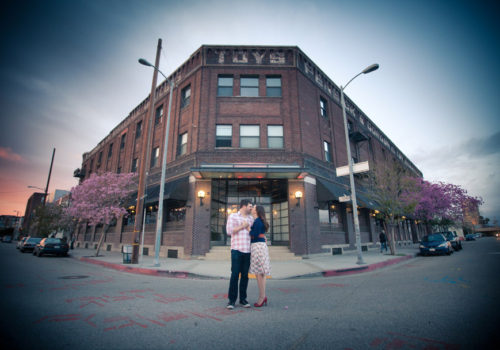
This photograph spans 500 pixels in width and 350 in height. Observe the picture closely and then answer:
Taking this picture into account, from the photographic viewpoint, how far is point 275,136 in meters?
15.8

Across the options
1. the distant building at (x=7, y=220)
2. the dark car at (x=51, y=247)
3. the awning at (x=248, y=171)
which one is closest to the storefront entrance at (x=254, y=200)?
the awning at (x=248, y=171)

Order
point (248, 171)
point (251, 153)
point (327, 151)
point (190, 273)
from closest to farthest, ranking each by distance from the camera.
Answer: point (190, 273)
point (248, 171)
point (251, 153)
point (327, 151)

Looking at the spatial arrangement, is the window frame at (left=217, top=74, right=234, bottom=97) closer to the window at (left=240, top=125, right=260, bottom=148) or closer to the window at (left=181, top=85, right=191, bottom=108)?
the window at (left=181, top=85, right=191, bottom=108)

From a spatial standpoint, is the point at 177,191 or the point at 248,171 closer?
the point at 248,171

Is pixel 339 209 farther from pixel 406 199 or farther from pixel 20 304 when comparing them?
pixel 20 304

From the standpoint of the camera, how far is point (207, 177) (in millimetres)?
14281

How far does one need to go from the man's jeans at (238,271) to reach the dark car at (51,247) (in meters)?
19.9

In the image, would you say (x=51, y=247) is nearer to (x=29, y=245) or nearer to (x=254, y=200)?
(x=29, y=245)

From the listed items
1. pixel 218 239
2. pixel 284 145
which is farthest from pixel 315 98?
pixel 218 239

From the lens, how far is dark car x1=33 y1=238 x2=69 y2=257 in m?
17.4

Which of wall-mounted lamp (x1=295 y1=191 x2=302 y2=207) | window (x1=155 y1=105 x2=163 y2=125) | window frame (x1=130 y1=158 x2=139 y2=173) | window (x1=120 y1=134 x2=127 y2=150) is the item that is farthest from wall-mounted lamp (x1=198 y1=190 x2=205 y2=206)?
window (x1=120 y1=134 x2=127 y2=150)

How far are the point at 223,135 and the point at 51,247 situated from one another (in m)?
15.5

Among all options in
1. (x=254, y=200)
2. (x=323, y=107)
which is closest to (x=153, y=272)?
(x=254, y=200)

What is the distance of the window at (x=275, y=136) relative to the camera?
1566 centimetres
